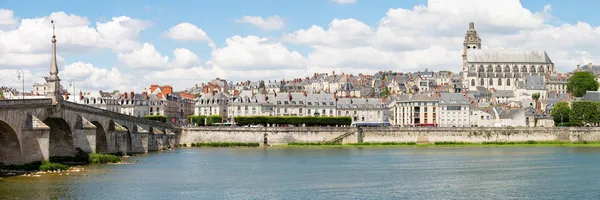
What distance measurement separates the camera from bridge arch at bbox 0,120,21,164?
160 feet

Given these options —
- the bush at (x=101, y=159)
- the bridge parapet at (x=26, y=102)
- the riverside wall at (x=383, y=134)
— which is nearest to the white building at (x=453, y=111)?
the riverside wall at (x=383, y=134)

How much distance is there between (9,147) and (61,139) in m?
11.7

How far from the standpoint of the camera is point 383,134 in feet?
306

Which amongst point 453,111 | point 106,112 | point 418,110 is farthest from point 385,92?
point 106,112

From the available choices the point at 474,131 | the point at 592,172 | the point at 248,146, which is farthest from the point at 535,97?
the point at 592,172

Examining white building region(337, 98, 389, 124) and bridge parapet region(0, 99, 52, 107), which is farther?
white building region(337, 98, 389, 124)

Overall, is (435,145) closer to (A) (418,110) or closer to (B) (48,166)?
(A) (418,110)

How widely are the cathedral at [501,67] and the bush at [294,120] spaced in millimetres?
75893

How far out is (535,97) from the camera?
147125 mm

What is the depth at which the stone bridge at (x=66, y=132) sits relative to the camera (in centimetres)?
4888

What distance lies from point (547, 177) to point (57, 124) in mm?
32510

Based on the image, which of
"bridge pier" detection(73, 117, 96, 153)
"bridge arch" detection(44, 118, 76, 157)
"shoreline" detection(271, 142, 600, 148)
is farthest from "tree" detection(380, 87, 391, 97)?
"bridge arch" detection(44, 118, 76, 157)

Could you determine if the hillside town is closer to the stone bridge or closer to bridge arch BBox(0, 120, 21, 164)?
the stone bridge

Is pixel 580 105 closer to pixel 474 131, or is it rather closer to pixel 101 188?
pixel 474 131
